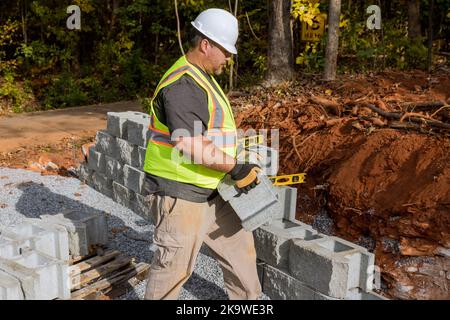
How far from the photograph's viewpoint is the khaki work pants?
3.02 meters

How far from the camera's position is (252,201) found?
10.5 feet

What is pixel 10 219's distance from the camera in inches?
215

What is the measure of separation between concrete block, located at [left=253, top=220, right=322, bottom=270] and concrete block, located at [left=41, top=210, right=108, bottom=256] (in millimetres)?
1503

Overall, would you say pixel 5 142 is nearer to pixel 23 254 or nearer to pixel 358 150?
pixel 23 254

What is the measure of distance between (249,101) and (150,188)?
551cm

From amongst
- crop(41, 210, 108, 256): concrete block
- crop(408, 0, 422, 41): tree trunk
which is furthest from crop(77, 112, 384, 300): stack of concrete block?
crop(408, 0, 422, 41): tree trunk

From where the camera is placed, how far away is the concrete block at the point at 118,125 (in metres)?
5.91

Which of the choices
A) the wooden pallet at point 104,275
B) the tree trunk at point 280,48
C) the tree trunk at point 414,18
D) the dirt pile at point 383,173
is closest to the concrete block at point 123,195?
the wooden pallet at point 104,275

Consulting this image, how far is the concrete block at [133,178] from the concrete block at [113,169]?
0.15 meters

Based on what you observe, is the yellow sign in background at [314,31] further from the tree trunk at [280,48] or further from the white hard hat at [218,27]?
the white hard hat at [218,27]

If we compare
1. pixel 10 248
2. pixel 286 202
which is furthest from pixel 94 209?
pixel 286 202

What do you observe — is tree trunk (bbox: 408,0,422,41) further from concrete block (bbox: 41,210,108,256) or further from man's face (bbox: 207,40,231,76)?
man's face (bbox: 207,40,231,76)

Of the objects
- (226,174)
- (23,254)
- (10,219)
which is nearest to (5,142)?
(10,219)

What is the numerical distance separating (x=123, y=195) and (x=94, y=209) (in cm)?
37
